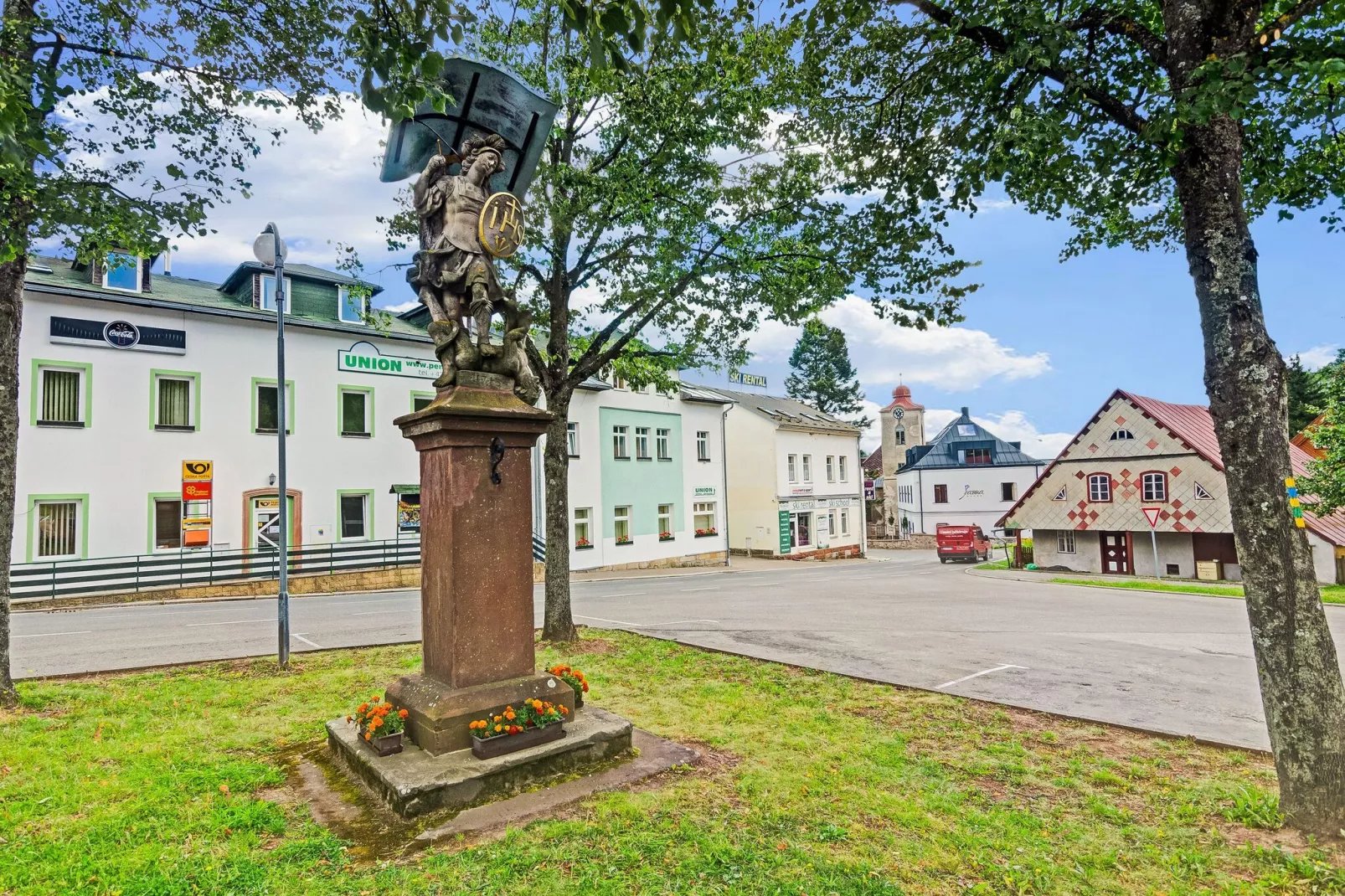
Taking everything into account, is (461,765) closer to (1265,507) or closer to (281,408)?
(1265,507)

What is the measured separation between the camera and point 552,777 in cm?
516

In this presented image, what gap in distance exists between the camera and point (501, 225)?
611cm

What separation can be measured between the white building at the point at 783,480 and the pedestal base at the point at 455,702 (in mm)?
31610

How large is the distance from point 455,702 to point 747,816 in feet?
Result: 7.43

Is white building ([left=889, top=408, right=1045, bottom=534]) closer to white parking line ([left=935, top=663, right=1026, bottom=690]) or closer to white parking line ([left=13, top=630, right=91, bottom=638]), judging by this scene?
white parking line ([left=935, top=663, right=1026, bottom=690])

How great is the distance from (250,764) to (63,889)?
6.18ft

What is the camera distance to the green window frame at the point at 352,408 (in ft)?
73.9

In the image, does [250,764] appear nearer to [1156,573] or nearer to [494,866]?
[494,866]

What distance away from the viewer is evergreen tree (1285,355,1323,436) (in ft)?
145

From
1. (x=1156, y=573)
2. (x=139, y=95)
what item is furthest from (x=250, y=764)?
(x=1156, y=573)

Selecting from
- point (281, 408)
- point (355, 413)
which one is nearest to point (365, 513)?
Result: point (355, 413)

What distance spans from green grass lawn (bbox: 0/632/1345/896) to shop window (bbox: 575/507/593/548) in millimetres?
20909

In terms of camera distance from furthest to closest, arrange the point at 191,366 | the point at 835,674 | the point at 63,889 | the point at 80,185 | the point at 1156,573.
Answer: the point at 1156,573, the point at 191,366, the point at 835,674, the point at 80,185, the point at 63,889

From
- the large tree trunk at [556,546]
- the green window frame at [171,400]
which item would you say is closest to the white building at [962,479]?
the large tree trunk at [556,546]
